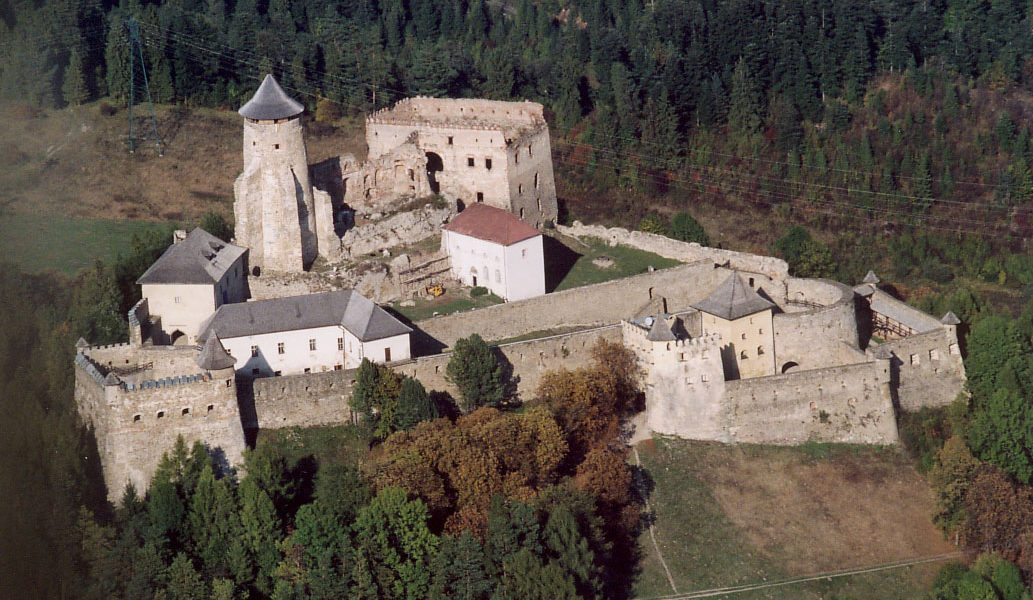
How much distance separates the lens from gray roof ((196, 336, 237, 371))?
45875 millimetres

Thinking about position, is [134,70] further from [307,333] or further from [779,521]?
[779,521]

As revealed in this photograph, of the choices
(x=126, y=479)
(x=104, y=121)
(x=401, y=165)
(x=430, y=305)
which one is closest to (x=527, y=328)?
(x=430, y=305)

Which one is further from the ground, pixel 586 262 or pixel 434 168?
pixel 434 168

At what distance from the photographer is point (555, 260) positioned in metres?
60.4

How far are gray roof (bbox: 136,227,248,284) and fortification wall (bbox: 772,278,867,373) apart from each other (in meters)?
20.6

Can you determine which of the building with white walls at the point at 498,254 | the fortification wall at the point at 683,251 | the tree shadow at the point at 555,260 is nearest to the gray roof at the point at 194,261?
the building with white walls at the point at 498,254

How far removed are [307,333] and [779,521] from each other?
1775 cm

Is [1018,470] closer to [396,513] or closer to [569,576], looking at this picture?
[569,576]

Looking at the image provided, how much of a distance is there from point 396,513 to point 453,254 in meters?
15.3

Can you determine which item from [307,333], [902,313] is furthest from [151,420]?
[902,313]

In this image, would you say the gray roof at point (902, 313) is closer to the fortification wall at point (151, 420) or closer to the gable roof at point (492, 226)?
the gable roof at point (492, 226)

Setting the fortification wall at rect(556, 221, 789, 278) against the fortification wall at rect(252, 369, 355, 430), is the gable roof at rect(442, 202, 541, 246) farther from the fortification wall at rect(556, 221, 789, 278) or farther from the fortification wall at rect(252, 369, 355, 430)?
the fortification wall at rect(252, 369, 355, 430)

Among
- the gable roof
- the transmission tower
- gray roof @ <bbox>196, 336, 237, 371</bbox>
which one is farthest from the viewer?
the transmission tower

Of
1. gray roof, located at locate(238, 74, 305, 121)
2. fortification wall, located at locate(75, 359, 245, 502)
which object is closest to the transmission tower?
gray roof, located at locate(238, 74, 305, 121)
